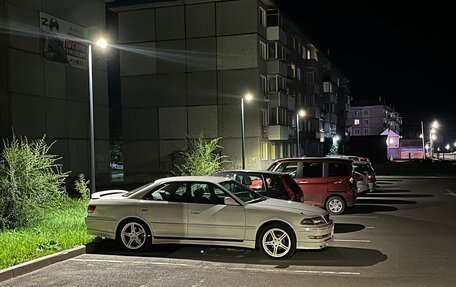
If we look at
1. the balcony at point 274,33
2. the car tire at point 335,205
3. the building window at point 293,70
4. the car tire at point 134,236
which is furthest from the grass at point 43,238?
the building window at point 293,70

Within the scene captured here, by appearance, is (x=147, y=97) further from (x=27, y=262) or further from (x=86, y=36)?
(x=27, y=262)

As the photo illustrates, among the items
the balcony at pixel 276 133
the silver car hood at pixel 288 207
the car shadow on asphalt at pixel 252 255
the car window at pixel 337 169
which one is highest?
the balcony at pixel 276 133

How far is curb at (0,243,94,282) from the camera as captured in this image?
7727mm

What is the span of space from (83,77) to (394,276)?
82.6 feet

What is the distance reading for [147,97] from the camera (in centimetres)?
3906

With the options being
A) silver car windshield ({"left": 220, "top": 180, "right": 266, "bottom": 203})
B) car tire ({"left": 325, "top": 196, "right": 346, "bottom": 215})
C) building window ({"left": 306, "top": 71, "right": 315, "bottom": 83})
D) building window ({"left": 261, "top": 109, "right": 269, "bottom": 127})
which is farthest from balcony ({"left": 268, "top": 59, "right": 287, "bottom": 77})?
silver car windshield ({"left": 220, "top": 180, "right": 266, "bottom": 203})

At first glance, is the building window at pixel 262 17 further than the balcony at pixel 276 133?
Yes

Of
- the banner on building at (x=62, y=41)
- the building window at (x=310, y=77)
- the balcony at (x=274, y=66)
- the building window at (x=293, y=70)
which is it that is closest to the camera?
the banner on building at (x=62, y=41)

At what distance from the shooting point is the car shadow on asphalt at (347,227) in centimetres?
1229

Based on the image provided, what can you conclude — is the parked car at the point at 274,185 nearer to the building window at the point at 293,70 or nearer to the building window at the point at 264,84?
the building window at the point at 264,84

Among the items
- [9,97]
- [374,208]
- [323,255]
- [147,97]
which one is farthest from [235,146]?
[323,255]

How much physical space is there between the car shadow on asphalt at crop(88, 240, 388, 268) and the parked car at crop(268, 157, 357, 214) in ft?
17.9

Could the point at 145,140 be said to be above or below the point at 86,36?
below

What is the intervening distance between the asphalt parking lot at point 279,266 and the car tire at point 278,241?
0.52 feet
